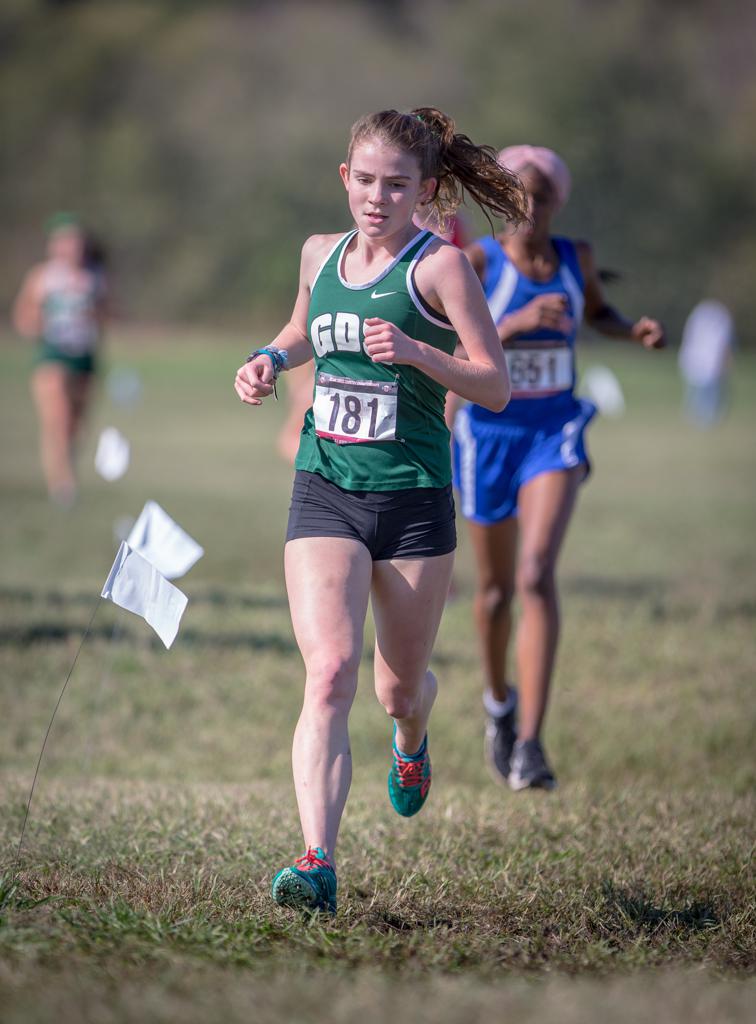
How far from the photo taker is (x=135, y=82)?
79.5m

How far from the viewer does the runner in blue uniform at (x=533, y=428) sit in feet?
19.7

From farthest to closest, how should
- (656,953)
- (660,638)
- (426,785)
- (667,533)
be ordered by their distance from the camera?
1. (667,533)
2. (660,638)
3. (426,785)
4. (656,953)

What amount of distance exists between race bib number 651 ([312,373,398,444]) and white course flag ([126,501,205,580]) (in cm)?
66

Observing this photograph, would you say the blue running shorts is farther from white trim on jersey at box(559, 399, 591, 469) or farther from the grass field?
the grass field

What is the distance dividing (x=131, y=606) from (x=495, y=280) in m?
2.50

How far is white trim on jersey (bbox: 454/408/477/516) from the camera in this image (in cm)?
620

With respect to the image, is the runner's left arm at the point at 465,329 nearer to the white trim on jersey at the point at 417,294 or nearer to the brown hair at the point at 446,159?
the white trim on jersey at the point at 417,294

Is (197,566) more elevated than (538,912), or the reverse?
(197,566)

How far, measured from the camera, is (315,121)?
68.2m

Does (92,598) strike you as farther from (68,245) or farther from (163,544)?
(68,245)

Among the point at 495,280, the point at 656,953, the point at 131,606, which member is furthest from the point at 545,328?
the point at 656,953

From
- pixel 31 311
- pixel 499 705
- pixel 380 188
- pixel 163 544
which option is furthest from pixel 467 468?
pixel 31 311

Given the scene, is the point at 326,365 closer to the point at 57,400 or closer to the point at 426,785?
the point at 426,785

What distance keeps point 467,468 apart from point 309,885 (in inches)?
112
